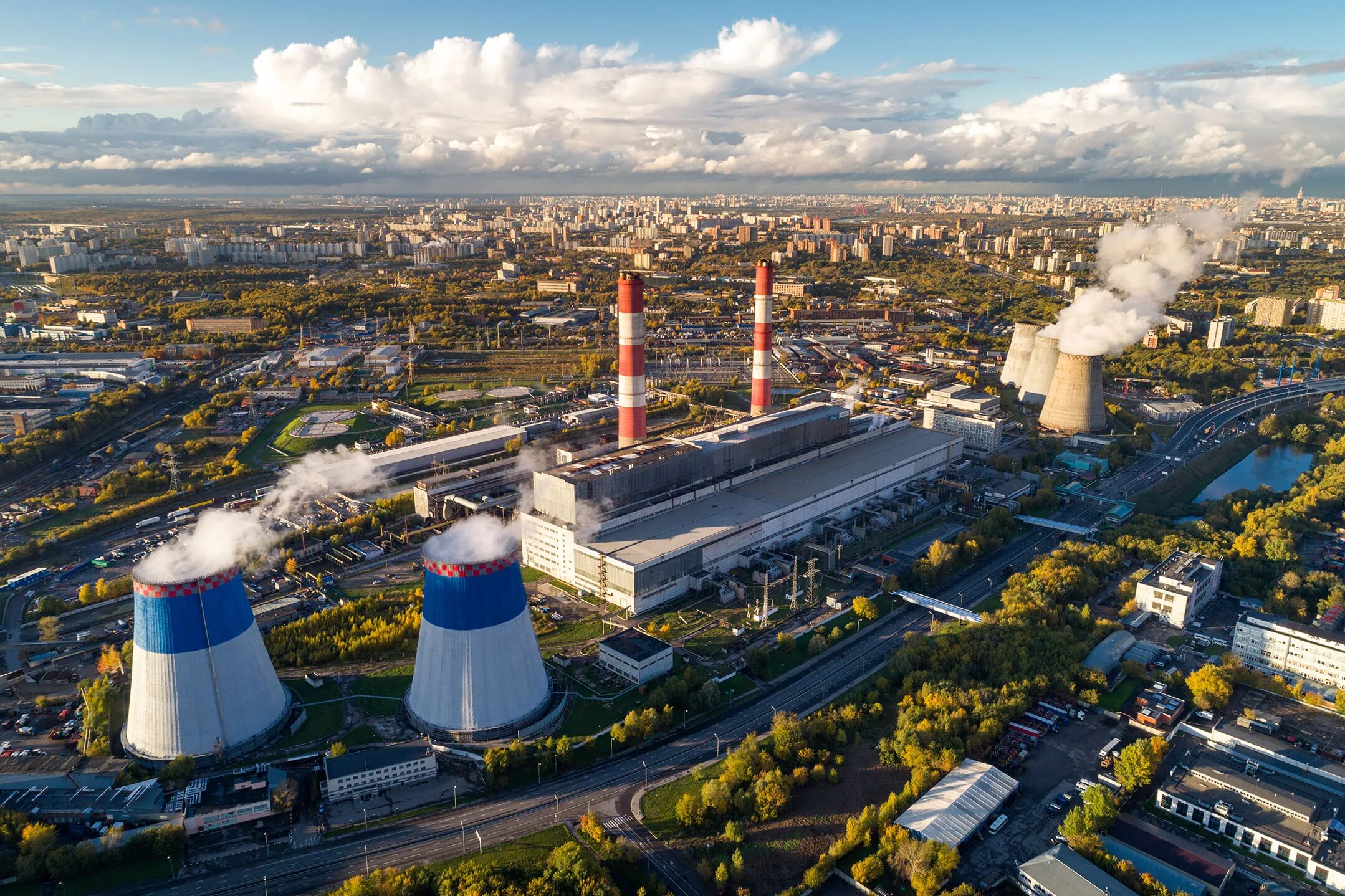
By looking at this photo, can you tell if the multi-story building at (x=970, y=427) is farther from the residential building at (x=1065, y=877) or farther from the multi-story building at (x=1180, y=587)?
the residential building at (x=1065, y=877)

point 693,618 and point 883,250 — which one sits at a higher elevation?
point 883,250

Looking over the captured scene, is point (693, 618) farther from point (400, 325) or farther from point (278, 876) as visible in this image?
point (400, 325)

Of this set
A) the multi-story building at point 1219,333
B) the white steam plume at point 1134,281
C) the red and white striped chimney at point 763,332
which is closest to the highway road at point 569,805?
the red and white striped chimney at point 763,332

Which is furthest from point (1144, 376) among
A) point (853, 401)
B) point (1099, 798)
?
point (1099, 798)

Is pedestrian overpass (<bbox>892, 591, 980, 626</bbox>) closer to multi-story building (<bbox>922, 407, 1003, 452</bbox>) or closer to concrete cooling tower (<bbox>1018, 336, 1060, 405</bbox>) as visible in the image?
multi-story building (<bbox>922, 407, 1003, 452</bbox>)

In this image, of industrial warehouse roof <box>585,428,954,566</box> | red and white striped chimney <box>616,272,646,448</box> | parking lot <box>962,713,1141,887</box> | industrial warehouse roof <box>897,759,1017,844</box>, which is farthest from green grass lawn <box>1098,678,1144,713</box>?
red and white striped chimney <box>616,272,646,448</box>

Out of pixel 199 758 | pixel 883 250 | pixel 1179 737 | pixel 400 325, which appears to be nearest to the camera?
pixel 199 758
